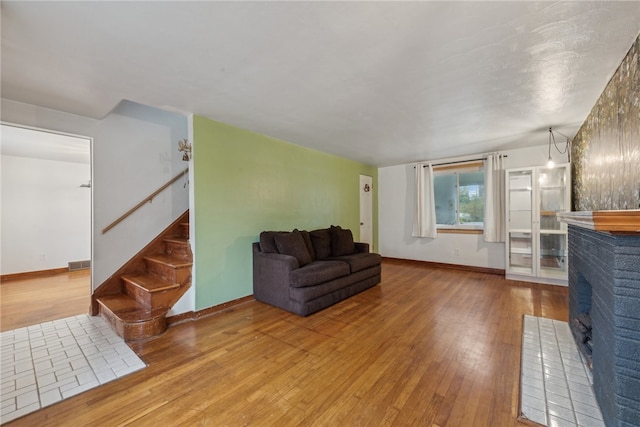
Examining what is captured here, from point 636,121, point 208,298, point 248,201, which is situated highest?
point 636,121

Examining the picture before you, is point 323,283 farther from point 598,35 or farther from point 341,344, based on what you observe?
point 598,35

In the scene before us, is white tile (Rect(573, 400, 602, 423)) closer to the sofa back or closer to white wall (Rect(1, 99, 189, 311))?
the sofa back

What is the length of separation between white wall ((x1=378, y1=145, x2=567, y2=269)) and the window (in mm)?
336

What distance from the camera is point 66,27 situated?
1477 mm

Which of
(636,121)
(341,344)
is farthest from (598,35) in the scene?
(341,344)

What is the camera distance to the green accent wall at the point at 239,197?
9.66ft

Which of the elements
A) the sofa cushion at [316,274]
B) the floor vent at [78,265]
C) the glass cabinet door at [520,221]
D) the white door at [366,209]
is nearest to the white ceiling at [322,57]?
the glass cabinet door at [520,221]

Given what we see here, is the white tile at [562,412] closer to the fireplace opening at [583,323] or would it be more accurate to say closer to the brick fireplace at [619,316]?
the brick fireplace at [619,316]

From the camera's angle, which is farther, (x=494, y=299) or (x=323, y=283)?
(x=494, y=299)

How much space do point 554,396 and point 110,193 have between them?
4.63 m

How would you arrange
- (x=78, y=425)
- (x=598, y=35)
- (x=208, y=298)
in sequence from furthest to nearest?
1. (x=208, y=298)
2. (x=598, y=35)
3. (x=78, y=425)

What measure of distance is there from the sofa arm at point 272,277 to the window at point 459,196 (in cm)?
399

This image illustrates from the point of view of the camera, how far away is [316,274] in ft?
9.73

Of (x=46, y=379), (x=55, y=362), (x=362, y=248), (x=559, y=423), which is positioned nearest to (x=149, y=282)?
(x=55, y=362)
